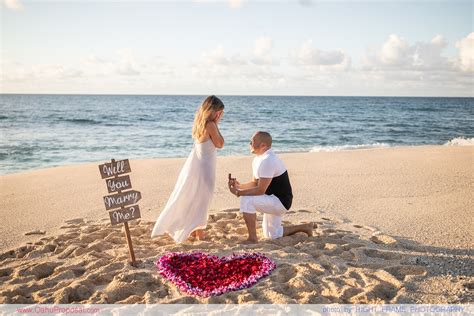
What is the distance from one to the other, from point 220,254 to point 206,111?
1.96m

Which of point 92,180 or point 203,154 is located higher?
point 203,154

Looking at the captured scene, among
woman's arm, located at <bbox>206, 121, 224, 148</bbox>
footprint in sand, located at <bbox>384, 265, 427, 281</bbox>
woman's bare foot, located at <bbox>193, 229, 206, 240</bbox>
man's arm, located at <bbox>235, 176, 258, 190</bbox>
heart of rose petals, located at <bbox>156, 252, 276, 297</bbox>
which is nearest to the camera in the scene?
heart of rose petals, located at <bbox>156, 252, 276, 297</bbox>

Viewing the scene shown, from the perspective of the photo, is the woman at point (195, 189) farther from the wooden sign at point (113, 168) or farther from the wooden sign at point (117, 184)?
the wooden sign at point (113, 168)

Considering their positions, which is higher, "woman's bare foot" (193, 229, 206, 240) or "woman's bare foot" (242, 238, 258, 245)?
"woman's bare foot" (193, 229, 206, 240)

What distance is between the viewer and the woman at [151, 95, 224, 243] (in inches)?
222

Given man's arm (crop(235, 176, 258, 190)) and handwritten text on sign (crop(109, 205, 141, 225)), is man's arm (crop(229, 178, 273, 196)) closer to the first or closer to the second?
man's arm (crop(235, 176, 258, 190))

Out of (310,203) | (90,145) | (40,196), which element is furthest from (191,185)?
(90,145)

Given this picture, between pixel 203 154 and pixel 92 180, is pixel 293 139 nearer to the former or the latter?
pixel 92 180

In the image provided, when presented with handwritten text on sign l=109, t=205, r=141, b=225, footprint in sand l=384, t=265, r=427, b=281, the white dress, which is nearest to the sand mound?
footprint in sand l=384, t=265, r=427, b=281

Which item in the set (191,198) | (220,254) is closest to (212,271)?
(220,254)

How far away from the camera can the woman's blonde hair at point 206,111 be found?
18.1ft

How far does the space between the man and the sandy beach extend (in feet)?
1.05

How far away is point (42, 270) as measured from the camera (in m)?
4.83

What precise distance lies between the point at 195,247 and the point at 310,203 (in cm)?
320
